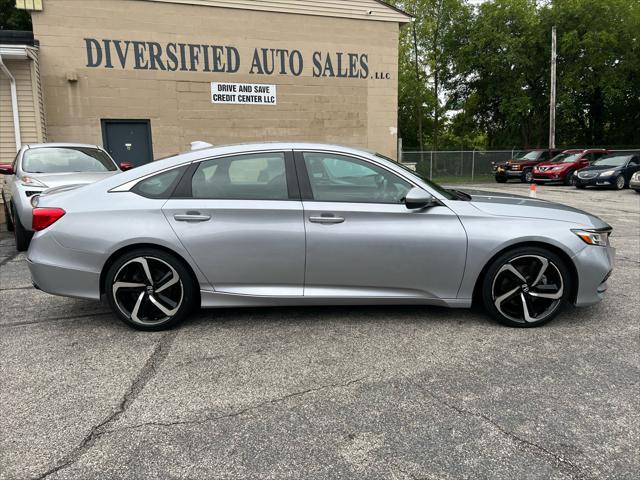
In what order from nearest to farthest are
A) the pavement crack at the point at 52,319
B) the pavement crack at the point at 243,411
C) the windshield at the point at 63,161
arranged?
the pavement crack at the point at 243,411, the pavement crack at the point at 52,319, the windshield at the point at 63,161

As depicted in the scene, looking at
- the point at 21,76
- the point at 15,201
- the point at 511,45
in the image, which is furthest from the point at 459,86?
the point at 15,201

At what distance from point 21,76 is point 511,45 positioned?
92.1 ft

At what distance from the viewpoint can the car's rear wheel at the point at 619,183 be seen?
18.9m

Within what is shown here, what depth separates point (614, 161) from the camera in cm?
1959

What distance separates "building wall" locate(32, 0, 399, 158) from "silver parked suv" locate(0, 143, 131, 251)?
21.7 feet

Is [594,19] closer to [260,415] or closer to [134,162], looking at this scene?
[134,162]

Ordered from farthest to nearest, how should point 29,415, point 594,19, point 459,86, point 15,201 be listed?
point 459,86
point 594,19
point 15,201
point 29,415

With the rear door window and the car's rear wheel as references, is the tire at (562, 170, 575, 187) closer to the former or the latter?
the car's rear wheel

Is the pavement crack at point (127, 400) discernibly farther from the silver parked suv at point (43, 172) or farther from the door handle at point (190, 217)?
the silver parked suv at point (43, 172)

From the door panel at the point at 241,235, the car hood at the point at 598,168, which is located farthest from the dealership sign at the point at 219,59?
the door panel at the point at 241,235

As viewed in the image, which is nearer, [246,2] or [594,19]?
[246,2]

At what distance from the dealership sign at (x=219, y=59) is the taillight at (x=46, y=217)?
12186 millimetres

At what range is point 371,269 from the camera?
3758 mm

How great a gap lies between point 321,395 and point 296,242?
1264 millimetres
